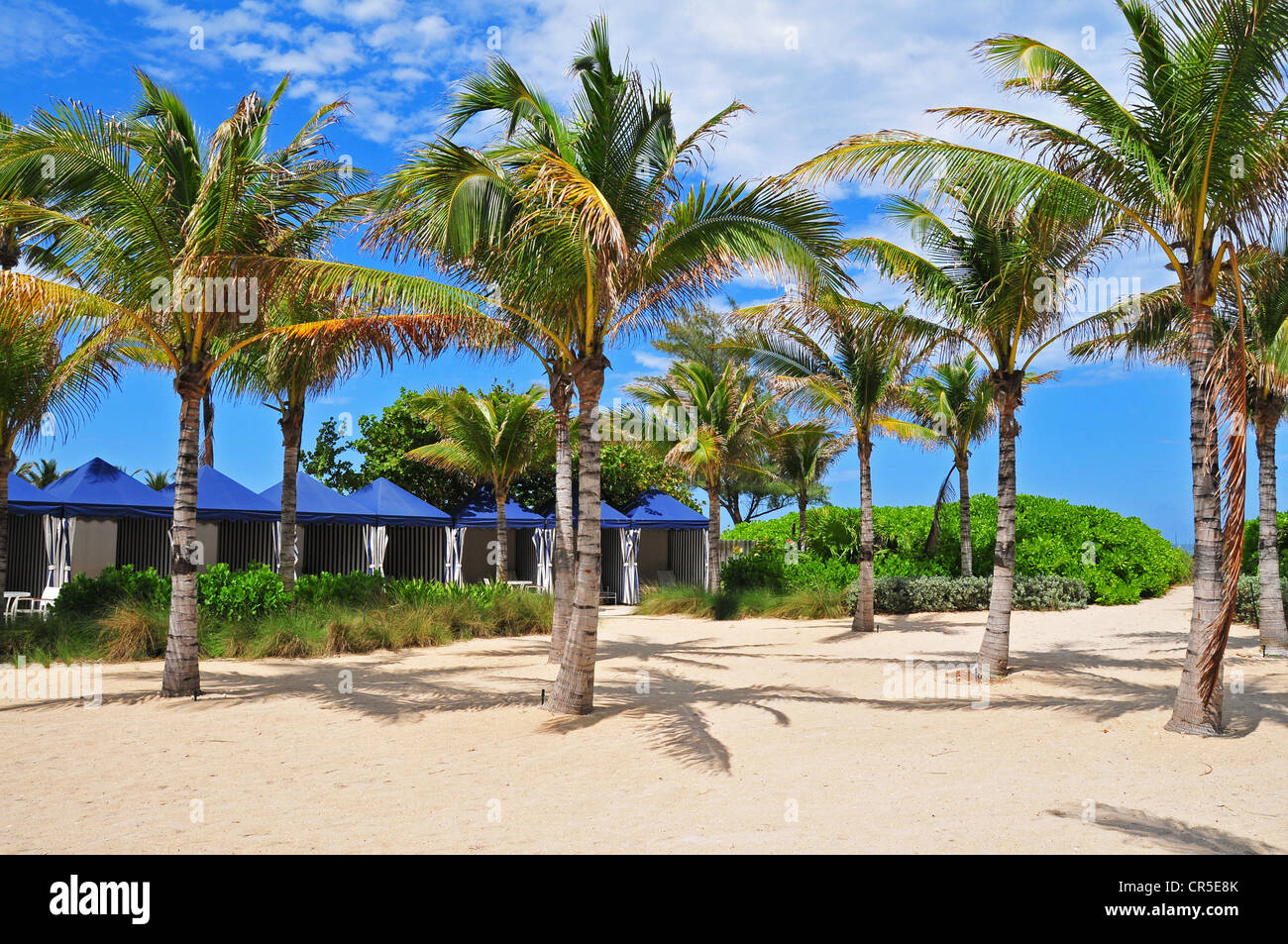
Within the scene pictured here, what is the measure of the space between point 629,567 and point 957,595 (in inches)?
356

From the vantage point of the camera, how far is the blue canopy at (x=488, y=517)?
75.3ft

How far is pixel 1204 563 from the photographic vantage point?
25.4 feet

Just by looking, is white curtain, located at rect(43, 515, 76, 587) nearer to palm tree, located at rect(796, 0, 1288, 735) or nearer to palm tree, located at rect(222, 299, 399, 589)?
palm tree, located at rect(222, 299, 399, 589)

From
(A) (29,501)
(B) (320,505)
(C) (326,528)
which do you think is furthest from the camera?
(C) (326,528)

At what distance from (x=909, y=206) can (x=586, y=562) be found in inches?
258

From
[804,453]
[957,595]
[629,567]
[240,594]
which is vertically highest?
[804,453]

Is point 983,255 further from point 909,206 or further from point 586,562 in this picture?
point 586,562

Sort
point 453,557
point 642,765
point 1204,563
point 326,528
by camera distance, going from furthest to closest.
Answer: point 326,528
point 453,557
point 1204,563
point 642,765

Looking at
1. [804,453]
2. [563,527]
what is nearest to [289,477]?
A: [563,527]

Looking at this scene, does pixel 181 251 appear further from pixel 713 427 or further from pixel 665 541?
pixel 665 541

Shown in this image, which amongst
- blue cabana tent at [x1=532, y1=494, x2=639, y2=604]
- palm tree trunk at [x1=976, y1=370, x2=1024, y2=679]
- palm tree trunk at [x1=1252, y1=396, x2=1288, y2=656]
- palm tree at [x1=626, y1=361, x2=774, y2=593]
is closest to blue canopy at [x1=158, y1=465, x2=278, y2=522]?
blue cabana tent at [x1=532, y1=494, x2=639, y2=604]

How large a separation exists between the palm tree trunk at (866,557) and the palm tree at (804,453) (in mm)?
4583

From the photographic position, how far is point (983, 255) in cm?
1096

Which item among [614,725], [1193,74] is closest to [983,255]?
[1193,74]
